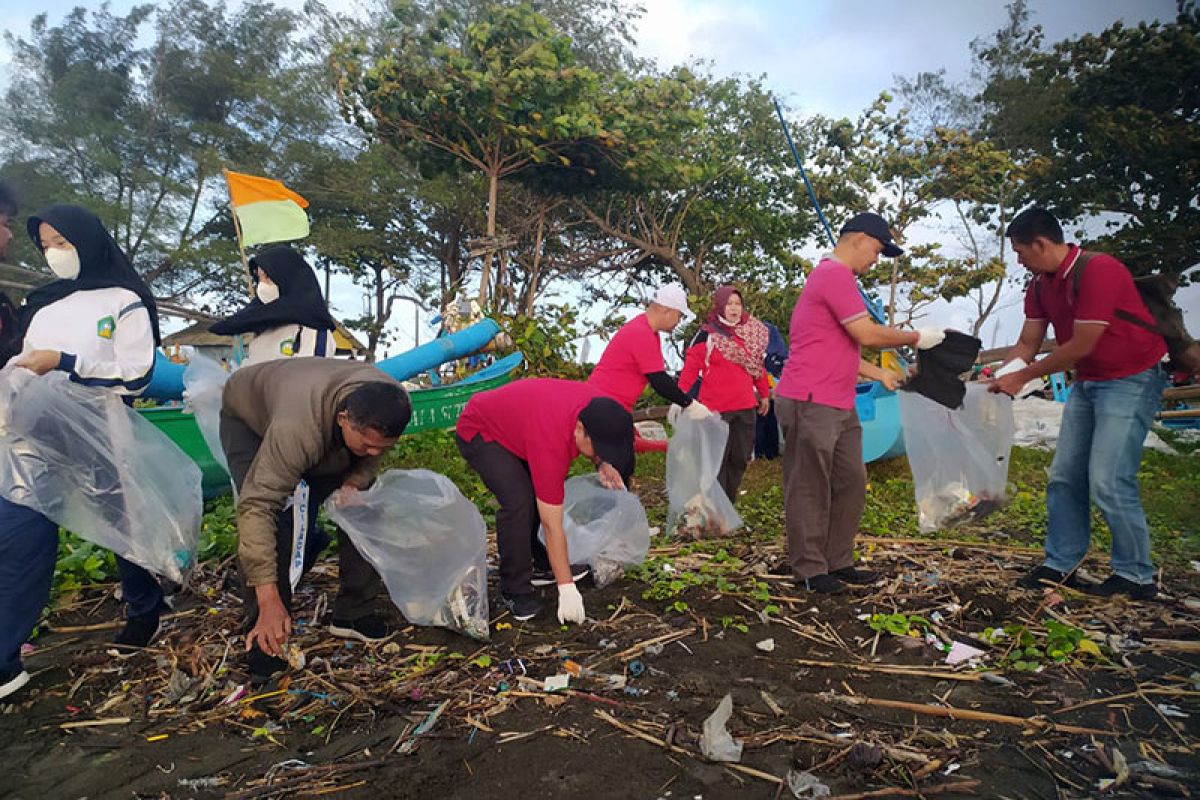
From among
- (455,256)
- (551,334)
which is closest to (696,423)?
(551,334)

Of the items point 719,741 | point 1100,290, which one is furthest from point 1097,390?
point 719,741

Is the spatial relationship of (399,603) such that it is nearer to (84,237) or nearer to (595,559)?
(595,559)

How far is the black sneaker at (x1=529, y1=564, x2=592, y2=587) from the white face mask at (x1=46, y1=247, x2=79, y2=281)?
2417mm

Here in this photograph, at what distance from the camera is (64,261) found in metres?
2.85

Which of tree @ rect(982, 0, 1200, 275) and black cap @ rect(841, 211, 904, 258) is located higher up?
tree @ rect(982, 0, 1200, 275)

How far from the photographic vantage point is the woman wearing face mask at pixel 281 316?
3.58 metres

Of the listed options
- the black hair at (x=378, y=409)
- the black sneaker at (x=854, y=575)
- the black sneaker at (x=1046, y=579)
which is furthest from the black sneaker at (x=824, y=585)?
the black hair at (x=378, y=409)

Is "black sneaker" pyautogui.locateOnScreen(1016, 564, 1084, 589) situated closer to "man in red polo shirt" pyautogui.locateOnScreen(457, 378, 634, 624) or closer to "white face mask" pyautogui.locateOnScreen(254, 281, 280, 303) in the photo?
"man in red polo shirt" pyautogui.locateOnScreen(457, 378, 634, 624)

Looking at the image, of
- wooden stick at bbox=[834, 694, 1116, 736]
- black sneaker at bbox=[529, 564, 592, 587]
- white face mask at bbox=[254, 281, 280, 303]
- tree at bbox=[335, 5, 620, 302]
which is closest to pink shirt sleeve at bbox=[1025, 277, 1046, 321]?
wooden stick at bbox=[834, 694, 1116, 736]

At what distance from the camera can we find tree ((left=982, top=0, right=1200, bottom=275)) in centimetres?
1260

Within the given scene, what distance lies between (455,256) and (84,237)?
51.4 feet

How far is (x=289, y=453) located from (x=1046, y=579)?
345cm

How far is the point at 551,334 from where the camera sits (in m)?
10.4

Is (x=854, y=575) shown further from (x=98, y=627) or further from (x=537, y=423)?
(x=98, y=627)
